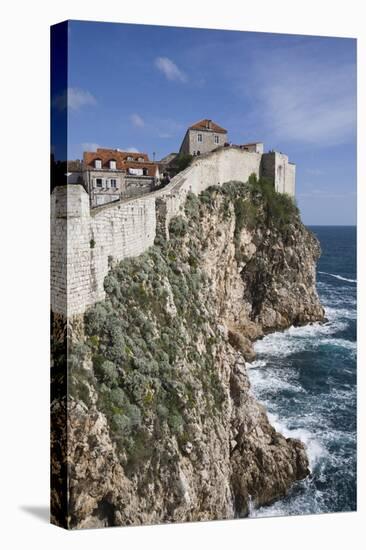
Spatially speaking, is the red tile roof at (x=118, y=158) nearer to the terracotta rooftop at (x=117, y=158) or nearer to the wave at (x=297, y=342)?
the terracotta rooftop at (x=117, y=158)

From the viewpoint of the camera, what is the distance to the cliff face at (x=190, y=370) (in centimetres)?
1449

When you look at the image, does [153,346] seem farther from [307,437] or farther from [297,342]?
[297,342]

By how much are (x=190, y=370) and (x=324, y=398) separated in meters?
4.09

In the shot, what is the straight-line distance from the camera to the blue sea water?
18.3 m

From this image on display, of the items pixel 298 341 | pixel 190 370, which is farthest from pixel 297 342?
pixel 190 370

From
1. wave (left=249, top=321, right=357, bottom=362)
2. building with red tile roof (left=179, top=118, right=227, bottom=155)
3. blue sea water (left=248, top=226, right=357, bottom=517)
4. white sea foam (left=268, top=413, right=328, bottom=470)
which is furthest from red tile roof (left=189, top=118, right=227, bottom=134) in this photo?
white sea foam (left=268, top=413, right=328, bottom=470)

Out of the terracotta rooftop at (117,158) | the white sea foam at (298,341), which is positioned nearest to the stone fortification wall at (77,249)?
the terracotta rooftop at (117,158)

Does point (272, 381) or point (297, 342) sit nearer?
point (272, 381)

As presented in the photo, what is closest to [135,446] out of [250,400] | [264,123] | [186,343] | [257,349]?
[186,343]

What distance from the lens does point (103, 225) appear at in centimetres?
1568

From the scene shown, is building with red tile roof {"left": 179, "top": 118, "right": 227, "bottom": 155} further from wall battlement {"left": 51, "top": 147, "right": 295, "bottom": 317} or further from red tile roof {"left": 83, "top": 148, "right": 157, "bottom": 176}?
wall battlement {"left": 51, "top": 147, "right": 295, "bottom": 317}

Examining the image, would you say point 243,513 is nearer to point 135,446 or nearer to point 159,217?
point 135,446

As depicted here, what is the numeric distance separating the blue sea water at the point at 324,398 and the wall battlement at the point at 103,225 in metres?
3.82

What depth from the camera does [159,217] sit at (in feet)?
64.5
